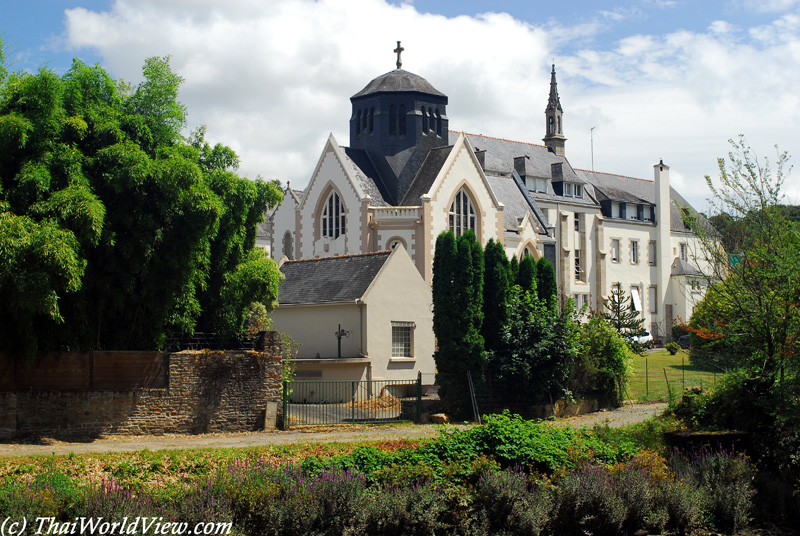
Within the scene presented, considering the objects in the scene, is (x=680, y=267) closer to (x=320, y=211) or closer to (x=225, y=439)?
(x=320, y=211)

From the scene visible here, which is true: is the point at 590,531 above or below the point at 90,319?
below

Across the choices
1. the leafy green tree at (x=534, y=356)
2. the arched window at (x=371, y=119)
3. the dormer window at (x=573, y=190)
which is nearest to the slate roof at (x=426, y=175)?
the arched window at (x=371, y=119)

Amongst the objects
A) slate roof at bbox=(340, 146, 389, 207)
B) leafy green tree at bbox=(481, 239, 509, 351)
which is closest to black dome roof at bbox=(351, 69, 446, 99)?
slate roof at bbox=(340, 146, 389, 207)

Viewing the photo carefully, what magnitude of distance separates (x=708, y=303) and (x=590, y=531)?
6.84 m

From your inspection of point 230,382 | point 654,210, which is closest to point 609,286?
point 654,210

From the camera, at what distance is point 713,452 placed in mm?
16719

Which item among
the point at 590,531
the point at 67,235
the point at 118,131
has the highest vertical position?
the point at 118,131

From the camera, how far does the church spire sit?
3337 inches

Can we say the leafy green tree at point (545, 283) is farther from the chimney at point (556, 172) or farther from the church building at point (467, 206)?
the chimney at point (556, 172)

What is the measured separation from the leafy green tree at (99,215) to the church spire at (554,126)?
6408 centimetres

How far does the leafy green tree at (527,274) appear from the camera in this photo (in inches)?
1176

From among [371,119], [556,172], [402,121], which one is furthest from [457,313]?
[556,172]

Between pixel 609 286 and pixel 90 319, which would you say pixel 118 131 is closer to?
pixel 90 319

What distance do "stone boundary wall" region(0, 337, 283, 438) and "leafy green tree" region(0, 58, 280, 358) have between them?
112 centimetres
